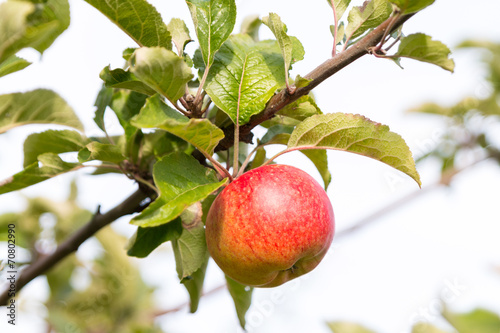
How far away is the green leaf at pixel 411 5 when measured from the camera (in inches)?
42.7

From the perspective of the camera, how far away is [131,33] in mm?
1237

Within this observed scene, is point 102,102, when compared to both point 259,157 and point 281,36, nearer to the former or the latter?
point 259,157

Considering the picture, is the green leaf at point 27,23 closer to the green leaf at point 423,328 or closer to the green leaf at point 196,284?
the green leaf at point 196,284

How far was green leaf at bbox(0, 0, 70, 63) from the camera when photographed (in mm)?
1029

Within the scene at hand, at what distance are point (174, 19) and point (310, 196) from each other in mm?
654

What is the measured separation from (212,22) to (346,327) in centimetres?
129

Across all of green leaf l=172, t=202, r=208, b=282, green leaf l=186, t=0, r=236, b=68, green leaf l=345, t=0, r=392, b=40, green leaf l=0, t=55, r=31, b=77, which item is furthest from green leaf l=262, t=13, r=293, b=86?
green leaf l=0, t=55, r=31, b=77

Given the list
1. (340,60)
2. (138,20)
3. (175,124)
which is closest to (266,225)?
(175,124)

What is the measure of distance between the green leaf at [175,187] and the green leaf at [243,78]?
0.61 feet

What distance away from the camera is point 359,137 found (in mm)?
1214

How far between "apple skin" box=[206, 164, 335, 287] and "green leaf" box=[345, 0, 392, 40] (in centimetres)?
46

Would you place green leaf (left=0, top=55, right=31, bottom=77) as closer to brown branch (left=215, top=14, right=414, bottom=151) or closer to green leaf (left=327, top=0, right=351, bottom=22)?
brown branch (left=215, top=14, right=414, bottom=151)

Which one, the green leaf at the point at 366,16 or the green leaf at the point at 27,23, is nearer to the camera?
the green leaf at the point at 27,23

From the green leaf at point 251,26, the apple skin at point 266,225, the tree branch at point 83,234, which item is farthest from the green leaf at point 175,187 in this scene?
the green leaf at point 251,26
